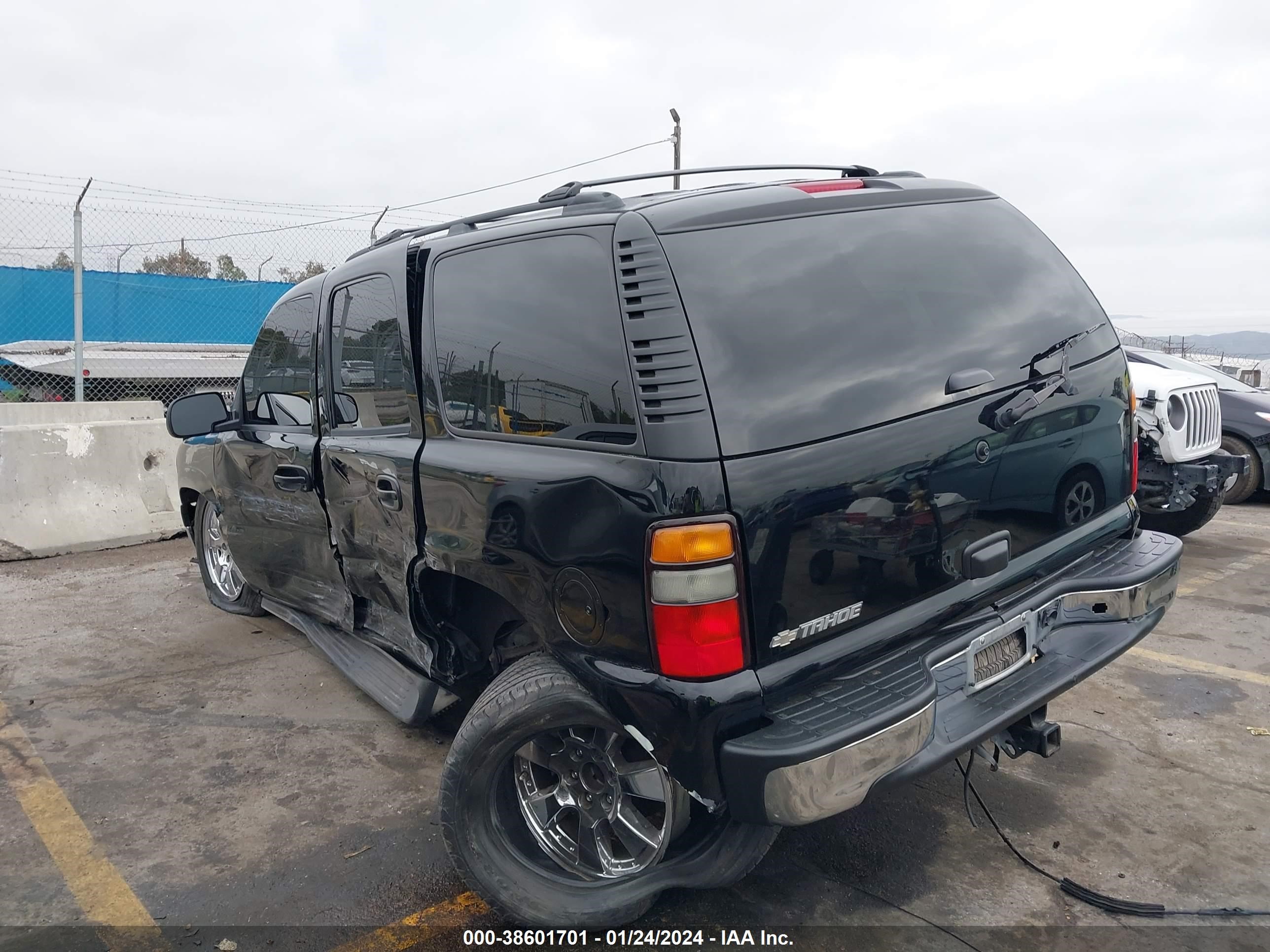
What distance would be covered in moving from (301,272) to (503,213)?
12520 mm

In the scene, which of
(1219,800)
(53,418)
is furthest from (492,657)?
(53,418)

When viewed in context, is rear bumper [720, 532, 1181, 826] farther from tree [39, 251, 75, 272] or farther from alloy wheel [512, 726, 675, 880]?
tree [39, 251, 75, 272]

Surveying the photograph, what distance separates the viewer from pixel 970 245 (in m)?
2.91

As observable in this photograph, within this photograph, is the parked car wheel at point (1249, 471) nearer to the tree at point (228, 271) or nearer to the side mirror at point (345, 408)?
the side mirror at point (345, 408)

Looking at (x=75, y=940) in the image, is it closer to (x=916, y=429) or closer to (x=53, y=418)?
(x=916, y=429)

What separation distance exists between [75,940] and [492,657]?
1410mm

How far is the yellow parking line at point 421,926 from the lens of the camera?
2.67 meters

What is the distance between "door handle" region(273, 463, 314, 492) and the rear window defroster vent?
2.00m

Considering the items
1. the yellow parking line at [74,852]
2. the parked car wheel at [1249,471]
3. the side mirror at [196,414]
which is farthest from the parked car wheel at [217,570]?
the parked car wheel at [1249,471]

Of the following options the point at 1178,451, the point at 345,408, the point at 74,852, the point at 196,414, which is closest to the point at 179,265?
the point at 196,414

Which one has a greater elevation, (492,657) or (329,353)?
(329,353)

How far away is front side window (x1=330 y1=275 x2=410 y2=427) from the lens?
3.24 metres

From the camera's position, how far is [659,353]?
2.27 m

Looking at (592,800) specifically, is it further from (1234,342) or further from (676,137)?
(1234,342)
